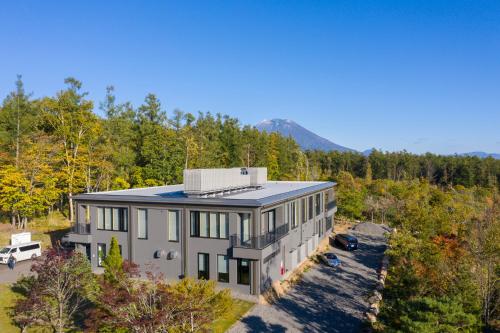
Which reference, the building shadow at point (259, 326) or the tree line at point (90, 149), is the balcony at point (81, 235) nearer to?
the tree line at point (90, 149)

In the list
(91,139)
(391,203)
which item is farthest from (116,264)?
(391,203)

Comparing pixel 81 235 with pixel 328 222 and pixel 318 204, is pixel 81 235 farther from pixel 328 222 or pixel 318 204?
pixel 328 222

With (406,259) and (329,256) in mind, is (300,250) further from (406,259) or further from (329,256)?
(406,259)

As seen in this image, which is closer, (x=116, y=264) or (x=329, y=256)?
(x=116, y=264)

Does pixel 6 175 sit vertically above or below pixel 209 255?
above

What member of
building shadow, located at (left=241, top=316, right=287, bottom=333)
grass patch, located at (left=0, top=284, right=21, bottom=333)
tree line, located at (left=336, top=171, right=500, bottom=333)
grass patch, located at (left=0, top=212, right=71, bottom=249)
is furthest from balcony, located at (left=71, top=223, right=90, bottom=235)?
tree line, located at (left=336, top=171, right=500, bottom=333)

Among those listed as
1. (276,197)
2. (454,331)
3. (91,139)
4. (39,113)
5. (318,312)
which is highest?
(39,113)
